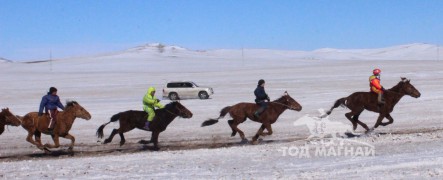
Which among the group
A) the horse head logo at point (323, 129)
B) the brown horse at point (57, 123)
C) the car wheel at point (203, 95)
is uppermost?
the brown horse at point (57, 123)

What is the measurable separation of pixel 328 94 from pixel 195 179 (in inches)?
1127

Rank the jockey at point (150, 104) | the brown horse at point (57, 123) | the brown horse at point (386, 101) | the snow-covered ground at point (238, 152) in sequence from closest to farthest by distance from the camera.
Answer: the snow-covered ground at point (238, 152) < the brown horse at point (57, 123) < the jockey at point (150, 104) < the brown horse at point (386, 101)

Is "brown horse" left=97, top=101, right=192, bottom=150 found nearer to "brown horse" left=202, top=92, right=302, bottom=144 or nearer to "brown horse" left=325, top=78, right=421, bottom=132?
"brown horse" left=202, top=92, right=302, bottom=144

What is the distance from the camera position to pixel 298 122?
2348cm

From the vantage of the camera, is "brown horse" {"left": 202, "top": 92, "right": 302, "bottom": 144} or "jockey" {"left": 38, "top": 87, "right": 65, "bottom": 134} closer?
"jockey" {"left": 38, "top": 87, "right": 65, "bottom": 134}

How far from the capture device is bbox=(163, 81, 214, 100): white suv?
136 ft

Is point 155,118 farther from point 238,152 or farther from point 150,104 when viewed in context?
point 238,152

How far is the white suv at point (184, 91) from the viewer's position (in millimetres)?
41500

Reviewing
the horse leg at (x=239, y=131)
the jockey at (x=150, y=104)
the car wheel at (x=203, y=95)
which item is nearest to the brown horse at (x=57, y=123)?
→ the jockey at (x=150, y=104)

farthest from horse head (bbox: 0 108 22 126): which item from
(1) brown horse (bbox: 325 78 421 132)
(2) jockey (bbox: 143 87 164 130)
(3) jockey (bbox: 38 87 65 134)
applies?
(1) brown horse (bbox: 325 78 421 132)

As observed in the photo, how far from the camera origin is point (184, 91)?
43.1m

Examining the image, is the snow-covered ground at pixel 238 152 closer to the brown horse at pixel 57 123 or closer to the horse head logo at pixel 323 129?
the horse head logo at pixel 323 129

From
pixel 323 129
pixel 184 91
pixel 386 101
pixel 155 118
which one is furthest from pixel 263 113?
pixel 184 91

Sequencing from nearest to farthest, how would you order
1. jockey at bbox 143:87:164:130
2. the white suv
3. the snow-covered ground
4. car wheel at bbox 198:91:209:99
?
the snow-covered ground → jockey at bbox 143:87:164:130 → car wheel at bbox 198:91:209:99 → the white suv
